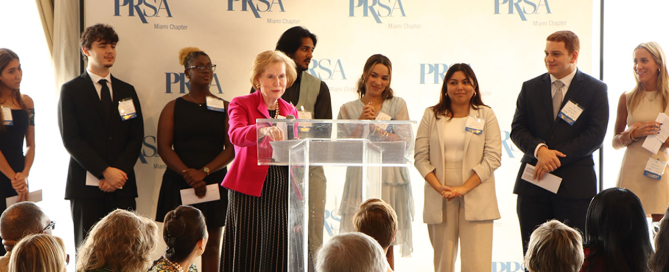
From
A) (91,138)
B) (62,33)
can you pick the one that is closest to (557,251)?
(91,138)

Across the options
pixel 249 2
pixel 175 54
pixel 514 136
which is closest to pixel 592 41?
pixel 514 136

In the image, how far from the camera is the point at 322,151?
2.31 m

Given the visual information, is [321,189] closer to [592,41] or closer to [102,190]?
[102,190]

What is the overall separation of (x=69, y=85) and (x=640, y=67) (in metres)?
3.94

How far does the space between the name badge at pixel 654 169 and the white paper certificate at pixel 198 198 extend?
2959 mm

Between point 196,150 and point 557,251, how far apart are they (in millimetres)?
2870

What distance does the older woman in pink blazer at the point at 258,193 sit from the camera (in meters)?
3.12

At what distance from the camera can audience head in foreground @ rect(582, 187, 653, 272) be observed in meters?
2.28

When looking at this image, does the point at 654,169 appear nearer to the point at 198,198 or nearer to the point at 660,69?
→ the point at 660,69

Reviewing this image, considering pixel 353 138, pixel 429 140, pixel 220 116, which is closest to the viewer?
pixel 353 138

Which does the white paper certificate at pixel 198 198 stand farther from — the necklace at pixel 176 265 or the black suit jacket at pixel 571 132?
the black suit jacket at pixel 571 132

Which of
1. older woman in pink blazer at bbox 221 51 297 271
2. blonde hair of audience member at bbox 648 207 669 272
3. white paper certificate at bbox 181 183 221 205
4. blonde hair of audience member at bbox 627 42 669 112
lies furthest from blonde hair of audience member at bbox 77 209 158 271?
blonde hair of audience member at bbox 627 42 669 112

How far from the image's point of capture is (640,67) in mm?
4145

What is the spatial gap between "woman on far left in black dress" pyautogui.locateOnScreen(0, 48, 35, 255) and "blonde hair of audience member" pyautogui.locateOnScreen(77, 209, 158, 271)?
2191 mm
